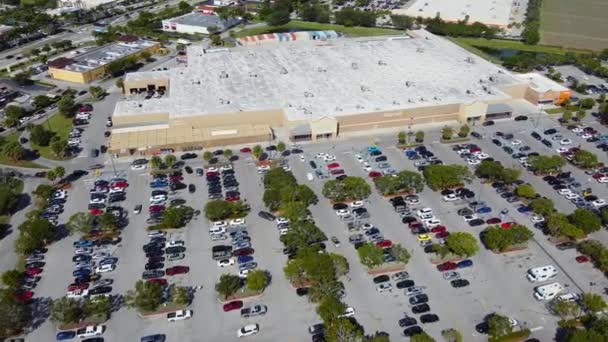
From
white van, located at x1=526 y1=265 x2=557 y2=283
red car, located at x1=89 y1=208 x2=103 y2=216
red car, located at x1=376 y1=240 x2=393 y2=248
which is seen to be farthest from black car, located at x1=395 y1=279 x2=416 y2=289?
red car, located at x1=89 y1=208 x2=103 y2=216

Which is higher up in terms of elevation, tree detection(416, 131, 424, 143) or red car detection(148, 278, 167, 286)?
tree detection(416, 131, 424, 143)

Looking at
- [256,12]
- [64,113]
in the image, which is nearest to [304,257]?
[64,113]

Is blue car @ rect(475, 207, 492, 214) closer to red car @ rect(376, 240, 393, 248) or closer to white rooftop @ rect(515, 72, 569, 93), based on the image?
red car @ rect(376, 240, 393, 248)

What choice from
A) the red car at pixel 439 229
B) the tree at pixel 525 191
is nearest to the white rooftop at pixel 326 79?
the tree at pixel 525 191

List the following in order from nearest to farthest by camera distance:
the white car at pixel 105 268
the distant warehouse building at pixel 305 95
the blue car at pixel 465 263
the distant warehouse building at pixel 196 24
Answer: the white car at pixel 105 268, the blue car at pixel 465 263, the distant warehouse building at pixel 305 95, the distant warehouse building at pixel 196 24

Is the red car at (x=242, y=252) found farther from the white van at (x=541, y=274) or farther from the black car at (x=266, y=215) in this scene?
the white van at (x=541, y=274)

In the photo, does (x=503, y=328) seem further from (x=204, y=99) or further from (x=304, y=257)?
(x=204, y=99)

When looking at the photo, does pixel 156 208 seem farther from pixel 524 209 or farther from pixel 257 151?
pixel 524 209
